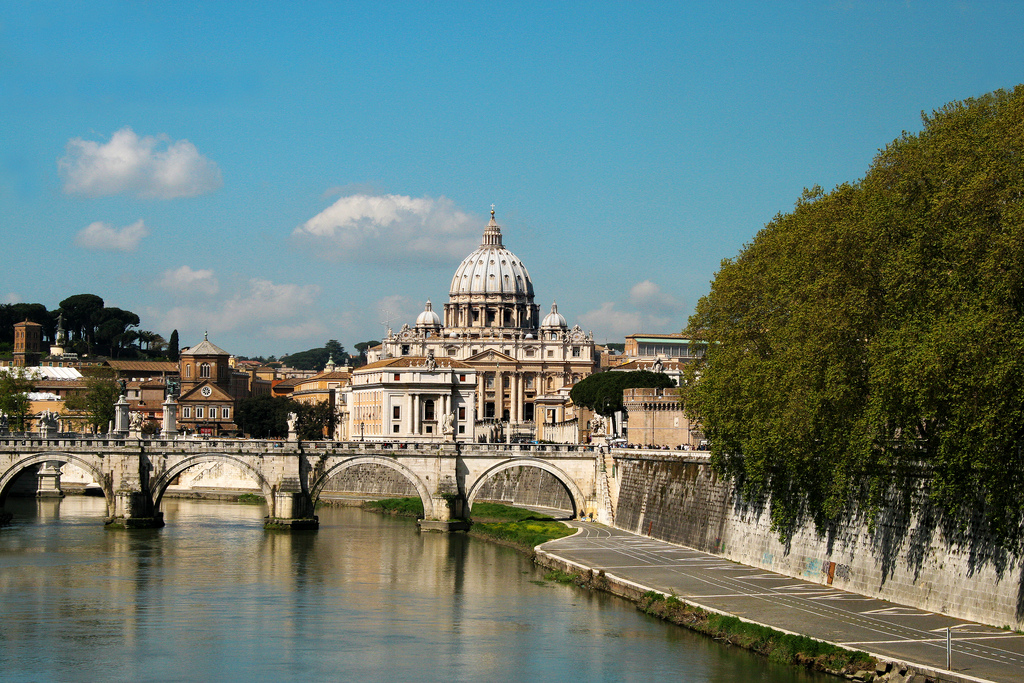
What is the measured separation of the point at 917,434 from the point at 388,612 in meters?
13.1

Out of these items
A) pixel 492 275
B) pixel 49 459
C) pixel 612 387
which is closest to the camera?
pixel 49 459

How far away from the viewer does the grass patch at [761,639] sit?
2401 cm

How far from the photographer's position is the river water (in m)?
26.6

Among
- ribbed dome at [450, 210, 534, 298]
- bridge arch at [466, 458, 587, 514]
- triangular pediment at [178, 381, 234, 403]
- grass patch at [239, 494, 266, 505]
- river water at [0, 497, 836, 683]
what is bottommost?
river water at [0, 497, 836, 683]

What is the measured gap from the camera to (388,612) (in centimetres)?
3341

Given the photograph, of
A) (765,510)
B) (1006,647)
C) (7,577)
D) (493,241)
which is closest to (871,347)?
(1006,647)

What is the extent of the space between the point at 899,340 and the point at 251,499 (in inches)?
2067

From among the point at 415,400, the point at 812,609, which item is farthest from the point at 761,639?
the point at 415,400

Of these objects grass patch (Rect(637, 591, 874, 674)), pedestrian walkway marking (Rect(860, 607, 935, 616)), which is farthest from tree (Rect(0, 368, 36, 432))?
pedestrian walkway marking (Rect(860, 607, 935, 616))

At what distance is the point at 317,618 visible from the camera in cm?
3234

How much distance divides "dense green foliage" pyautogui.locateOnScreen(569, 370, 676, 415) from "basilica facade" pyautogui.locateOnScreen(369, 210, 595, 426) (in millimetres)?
34747

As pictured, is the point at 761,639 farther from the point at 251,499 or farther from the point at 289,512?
the point at 251,499

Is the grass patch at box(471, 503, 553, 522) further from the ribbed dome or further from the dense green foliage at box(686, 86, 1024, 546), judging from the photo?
the ribbed dome

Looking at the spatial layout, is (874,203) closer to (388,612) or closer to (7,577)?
(388,612)
